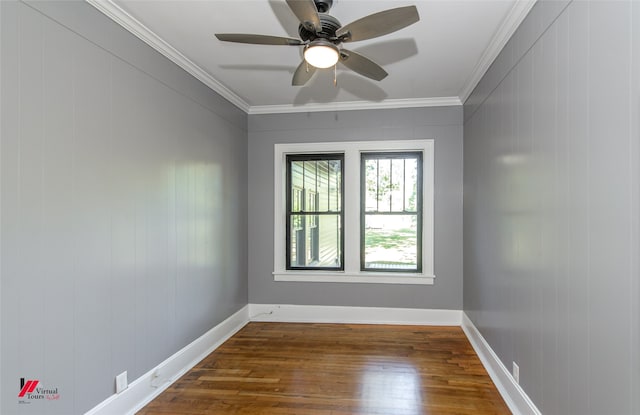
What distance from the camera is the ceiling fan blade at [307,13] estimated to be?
161 cm

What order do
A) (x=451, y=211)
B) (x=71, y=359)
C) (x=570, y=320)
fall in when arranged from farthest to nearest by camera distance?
(x=451, y=211) → (x=71, y=359) → (x=570, y=320)

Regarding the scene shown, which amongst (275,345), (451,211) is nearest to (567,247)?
(451,211)

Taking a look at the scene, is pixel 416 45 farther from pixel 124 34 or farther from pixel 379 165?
pixel 124 34

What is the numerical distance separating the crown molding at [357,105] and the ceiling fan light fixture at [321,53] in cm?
234

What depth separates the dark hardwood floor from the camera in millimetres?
2494

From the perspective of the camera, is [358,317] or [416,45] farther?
[358,317]

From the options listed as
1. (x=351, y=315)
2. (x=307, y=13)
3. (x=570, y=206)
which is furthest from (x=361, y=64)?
(x=351, y=315)

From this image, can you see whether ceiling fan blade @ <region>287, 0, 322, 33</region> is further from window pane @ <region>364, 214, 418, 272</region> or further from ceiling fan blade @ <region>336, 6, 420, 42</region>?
window pane @ <region>364, 214, 418, 272</region>

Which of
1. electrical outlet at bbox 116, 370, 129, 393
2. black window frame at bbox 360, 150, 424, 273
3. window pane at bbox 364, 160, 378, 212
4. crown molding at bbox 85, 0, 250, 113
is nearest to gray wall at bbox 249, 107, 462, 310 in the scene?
black window frame at bbox 360, 150, 424, 273

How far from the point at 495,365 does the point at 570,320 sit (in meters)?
1.36

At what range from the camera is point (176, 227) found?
2965mm

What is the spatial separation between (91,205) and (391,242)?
10.8ft

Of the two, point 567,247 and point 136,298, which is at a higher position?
point 567,247

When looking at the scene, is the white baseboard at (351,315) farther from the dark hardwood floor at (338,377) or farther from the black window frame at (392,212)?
the black window frame at (392,212)
